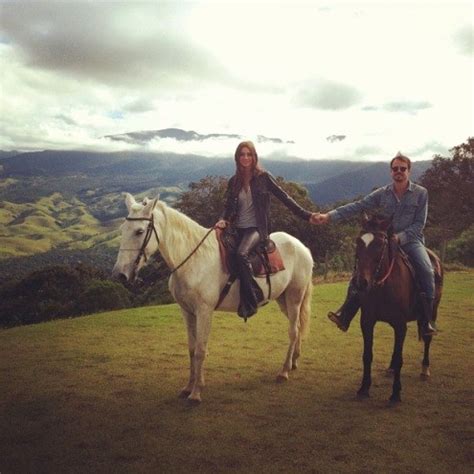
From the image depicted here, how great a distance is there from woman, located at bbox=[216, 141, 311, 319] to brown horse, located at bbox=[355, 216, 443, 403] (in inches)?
64.3

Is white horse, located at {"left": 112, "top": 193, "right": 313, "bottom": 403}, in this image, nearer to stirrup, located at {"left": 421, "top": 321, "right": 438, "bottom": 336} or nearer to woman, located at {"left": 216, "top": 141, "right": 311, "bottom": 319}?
woman, located at {"left": 216, "top": 141, "right": 311, "bottom": 319}

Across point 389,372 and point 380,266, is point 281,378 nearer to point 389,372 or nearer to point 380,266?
point 389,372

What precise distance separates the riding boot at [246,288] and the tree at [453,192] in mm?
33116

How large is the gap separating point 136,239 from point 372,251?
3.30 meters

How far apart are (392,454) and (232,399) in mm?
2524

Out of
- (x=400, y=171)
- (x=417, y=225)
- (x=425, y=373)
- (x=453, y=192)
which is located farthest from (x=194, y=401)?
(x=453, y=192)

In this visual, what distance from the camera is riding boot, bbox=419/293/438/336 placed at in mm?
6621

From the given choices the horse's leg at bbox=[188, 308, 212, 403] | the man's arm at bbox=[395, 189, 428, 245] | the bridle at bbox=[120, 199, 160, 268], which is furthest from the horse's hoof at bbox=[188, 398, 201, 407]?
the man's arm at bbox=[395, 189, 428, 245]

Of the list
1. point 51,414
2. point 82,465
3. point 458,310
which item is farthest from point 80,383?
point 458,310

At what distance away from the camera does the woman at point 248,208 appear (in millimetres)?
6730

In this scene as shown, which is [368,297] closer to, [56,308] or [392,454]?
[392,454]

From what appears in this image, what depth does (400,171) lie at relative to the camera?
6539 millimetres

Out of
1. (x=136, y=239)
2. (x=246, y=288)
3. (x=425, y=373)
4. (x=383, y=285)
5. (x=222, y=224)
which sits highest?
(x=222, y=224)

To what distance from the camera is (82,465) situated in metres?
4.61
